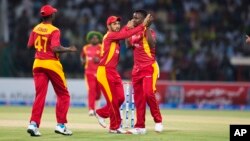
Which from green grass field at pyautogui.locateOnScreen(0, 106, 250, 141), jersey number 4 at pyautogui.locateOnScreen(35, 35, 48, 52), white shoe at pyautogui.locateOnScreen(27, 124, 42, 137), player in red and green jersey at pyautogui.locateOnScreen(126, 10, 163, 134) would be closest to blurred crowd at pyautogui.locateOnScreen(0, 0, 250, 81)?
green grass field at pyautogui.locateOnScreen(0, 106, 250, 141)

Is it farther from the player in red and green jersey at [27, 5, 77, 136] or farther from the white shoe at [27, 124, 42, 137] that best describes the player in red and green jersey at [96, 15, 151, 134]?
the white shoe at [27, 124, 42, 137]

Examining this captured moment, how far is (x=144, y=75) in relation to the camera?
1612 centimetres

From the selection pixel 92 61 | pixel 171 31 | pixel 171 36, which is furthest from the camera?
pixel 171 31

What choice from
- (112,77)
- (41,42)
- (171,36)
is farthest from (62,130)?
(171,36)

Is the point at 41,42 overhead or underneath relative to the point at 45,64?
overhead

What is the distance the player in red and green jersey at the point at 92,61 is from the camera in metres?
22.7

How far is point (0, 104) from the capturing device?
28.4m

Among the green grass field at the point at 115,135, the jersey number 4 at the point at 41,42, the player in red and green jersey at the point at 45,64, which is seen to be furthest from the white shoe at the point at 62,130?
the jersey number 4 at the point at 41,42

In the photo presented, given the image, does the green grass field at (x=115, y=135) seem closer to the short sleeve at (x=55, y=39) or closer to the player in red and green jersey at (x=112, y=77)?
the player in red and green jersey at (x=112, y=77)

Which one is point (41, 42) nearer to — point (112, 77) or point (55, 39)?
point (55, 39)

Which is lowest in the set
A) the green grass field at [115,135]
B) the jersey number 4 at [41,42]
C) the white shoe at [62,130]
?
the green grass field at [115,135]

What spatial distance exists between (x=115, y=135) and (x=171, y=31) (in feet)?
52.3

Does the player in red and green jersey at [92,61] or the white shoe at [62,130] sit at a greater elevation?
the player in red and green jersey at [92,61]

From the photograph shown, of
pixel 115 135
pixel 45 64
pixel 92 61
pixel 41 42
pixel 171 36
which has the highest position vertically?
pixel 41 42
